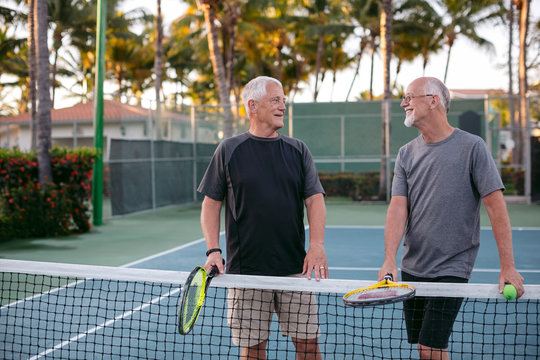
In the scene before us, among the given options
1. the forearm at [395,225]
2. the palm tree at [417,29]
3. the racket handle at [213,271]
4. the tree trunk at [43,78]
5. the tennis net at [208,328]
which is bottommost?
the tennis net at [208,328]

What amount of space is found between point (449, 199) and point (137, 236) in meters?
8.94

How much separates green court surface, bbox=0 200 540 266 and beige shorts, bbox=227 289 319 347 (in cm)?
563

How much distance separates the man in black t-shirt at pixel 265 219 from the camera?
298cm

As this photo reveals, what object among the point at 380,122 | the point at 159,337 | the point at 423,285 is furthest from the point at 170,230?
the point at 423,285

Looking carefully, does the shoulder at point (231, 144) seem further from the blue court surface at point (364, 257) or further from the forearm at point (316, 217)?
the blue court surface at point (364, 257)

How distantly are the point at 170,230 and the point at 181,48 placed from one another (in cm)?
2540

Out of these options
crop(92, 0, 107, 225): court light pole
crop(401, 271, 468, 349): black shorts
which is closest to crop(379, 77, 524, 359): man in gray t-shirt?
crop(401, 271, 468, 349): black shorts

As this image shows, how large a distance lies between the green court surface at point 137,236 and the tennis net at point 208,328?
1869mm

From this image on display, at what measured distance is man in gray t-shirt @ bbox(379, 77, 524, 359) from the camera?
2758 mm

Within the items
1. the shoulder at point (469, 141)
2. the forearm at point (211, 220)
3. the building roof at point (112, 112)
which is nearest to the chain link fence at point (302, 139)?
the building roof at point (112, 112)

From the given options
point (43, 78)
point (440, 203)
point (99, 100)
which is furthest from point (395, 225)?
point (99, 100)

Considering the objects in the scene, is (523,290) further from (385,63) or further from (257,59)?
(257,59)

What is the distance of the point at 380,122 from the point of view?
59.1ft

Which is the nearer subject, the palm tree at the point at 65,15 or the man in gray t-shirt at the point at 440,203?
the man in gray t-shirt at the point at 440,203
